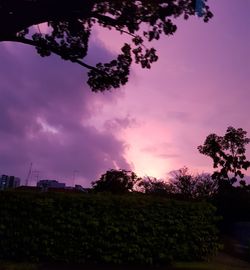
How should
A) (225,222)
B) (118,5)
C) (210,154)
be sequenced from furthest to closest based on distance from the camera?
(210,154), (225,222), (118,5)

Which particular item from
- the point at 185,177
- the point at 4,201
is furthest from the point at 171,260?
the point at 185,177

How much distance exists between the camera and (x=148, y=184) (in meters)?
65.3

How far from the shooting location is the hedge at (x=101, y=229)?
48.8 feet

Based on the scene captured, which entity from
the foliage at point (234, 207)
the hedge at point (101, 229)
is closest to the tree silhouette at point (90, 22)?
the hedge at point (101, 229)

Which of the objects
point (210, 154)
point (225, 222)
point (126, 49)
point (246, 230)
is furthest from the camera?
point (210, 154)

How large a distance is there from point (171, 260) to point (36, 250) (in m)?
4.48

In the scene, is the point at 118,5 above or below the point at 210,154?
below

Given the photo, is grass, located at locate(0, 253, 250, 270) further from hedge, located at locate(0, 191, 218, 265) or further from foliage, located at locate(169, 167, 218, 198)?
foliage, located at locate(169, 167, 218, 198)

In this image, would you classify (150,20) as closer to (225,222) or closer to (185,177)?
(225,222)

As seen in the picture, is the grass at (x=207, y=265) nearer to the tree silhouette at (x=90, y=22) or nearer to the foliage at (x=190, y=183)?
the tree silhouette at (x=90, y=22)

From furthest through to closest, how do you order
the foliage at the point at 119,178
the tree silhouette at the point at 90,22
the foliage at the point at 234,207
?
the foliage at the point at 119,178, the foliage at the point at 234,207, the tree silhouette at the point at 90,22

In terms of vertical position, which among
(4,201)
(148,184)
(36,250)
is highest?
(148,184)

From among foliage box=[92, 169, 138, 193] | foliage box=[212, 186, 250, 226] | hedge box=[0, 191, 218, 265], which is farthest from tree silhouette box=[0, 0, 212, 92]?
foliage box=[92, 169, 138, 193]

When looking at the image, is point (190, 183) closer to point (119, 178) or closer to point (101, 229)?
point (119, 178)
